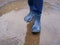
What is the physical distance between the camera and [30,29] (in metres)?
2.34

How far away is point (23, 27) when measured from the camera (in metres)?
2.40

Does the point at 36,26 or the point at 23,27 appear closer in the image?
the point at 36,26

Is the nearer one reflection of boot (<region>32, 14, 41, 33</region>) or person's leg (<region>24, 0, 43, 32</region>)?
person's leg (<region>24, 0, 43, 32</region>)

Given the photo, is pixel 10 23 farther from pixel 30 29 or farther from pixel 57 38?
pixel 57 38

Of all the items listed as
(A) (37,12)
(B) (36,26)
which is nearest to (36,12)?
(A) (37,12)

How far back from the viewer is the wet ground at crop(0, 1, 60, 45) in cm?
216

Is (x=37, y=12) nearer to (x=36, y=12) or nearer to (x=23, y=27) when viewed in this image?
(x=36, y=12)

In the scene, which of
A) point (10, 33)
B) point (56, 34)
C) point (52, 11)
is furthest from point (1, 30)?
point (52, 11)

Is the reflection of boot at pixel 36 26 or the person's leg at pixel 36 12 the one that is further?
the reflection of boot at pixel 36 26

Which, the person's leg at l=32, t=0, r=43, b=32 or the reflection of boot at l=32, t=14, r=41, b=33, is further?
the reflection of boot at l=32, t=14, r=41, b=33

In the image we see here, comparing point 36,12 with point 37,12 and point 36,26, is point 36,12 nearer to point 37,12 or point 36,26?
point 37,12

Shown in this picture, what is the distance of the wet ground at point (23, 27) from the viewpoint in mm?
2160

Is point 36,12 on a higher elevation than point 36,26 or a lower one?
higher

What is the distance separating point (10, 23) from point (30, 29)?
0.34 m
